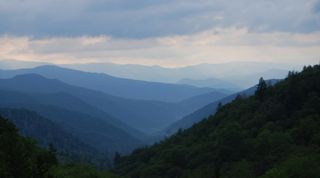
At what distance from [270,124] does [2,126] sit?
39.6 m

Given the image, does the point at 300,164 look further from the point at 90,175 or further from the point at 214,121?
the point at 214,121

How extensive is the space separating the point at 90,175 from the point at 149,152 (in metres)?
45.8

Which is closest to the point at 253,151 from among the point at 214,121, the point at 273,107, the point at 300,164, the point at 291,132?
the point at 291,132

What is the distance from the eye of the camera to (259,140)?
70.5m

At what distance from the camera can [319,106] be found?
77062 millimetres

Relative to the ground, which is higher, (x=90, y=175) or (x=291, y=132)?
(x=291, y=132)

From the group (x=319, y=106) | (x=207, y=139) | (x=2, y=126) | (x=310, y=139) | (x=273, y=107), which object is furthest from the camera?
(x=207, y=139)

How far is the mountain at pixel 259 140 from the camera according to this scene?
2480 inches

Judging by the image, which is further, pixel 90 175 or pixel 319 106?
pixel 319 106

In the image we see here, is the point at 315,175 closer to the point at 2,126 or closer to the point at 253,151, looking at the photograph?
the point at 253,151

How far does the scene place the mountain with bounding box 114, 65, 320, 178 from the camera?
63.0m

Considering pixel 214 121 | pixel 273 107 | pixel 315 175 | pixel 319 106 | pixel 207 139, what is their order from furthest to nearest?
pixel 214 121
pixel 207 139
pixel 273 107
pixel 319 106
pixel 315 175

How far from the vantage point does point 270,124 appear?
78.2 metres

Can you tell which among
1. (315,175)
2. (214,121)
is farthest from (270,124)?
(315,175)
